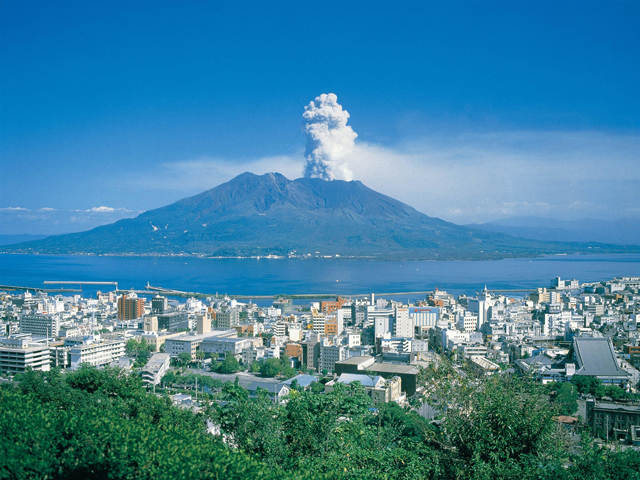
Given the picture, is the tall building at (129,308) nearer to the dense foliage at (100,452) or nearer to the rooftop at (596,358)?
the rooftop at (596,358)

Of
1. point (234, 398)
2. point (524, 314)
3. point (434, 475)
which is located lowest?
point (524, 314)

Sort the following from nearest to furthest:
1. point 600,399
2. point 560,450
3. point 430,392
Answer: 1. point 560,450
2. point 430,392
3. point 600,399

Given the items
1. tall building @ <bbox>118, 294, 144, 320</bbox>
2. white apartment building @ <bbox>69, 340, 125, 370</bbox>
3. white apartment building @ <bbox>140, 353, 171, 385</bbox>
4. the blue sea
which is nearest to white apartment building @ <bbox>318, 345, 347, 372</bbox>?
white apartment building @ <bbox>140, 353, 171, 385</bbox>

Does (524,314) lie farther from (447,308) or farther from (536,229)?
(536,229)

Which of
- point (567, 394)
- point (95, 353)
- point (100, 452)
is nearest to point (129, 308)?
point (95, 353)

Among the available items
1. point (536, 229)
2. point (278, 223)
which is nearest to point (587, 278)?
point (278, 223)

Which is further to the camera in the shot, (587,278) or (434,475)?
(587,278)

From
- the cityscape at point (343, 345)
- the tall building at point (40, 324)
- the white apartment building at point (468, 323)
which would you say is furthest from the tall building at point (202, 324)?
the white apartment building at point (468, 323)
